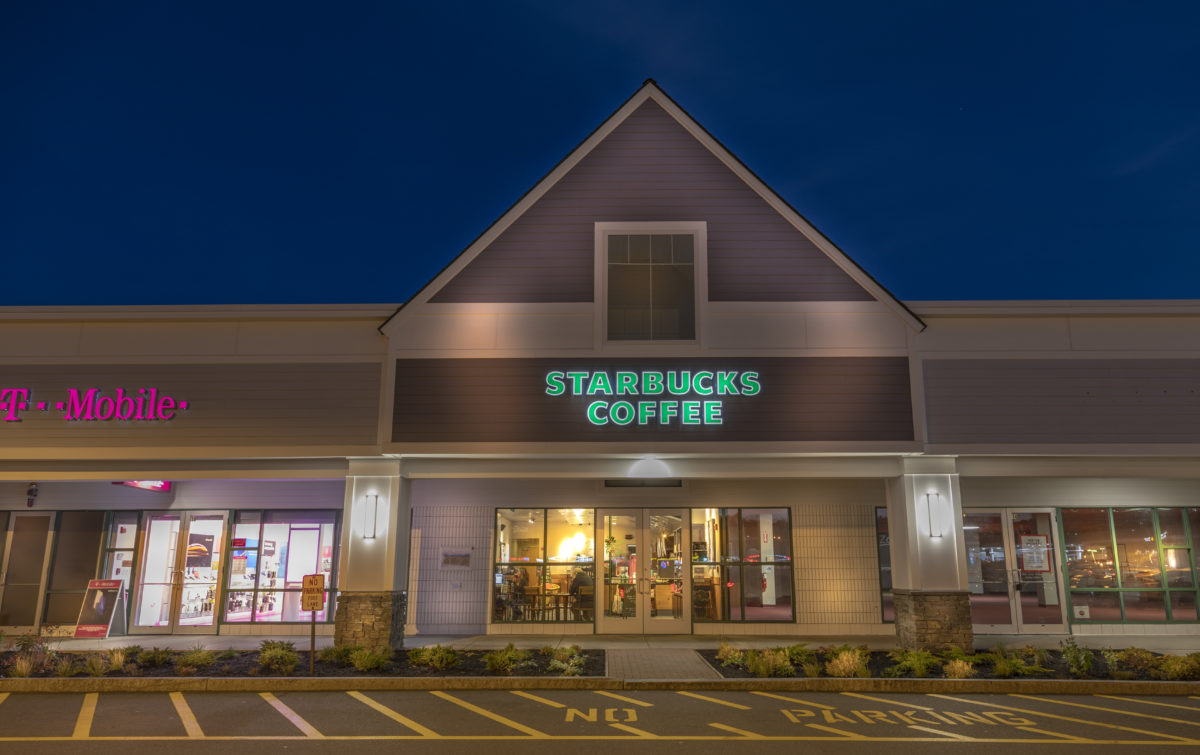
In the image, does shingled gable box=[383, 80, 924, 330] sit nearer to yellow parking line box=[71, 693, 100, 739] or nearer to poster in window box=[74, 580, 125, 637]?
yellow parking line box=[71, 693, 100, 739]

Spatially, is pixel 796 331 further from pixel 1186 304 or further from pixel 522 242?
pixel 1186 304

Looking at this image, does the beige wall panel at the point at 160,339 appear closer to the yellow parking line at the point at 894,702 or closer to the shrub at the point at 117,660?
the shrub at the point at 117,660

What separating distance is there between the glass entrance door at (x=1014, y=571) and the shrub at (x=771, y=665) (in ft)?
22.7

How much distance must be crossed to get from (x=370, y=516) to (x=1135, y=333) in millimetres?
14558

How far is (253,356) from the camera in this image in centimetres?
1482

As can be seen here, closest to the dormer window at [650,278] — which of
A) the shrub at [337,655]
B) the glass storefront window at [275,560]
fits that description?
the shrub at [337,655]

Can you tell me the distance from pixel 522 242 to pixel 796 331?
5.49 metres

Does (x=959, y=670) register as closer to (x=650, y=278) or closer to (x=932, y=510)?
(x=932, y=510)

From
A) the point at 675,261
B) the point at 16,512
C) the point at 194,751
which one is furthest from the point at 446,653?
the point at 16,512

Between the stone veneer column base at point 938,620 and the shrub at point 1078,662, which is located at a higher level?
the stone veneer column base at point 938,620

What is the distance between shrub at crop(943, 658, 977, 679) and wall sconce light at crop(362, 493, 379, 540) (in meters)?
9.82

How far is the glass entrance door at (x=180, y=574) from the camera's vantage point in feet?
55.6

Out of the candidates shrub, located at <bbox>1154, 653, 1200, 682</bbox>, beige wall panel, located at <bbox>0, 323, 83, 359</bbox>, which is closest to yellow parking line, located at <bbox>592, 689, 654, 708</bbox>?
shrub, located at <bbox>1154, 653, 1200, 682</bbox>

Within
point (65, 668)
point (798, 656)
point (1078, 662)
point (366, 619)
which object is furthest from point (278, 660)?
point (1078, 662)
